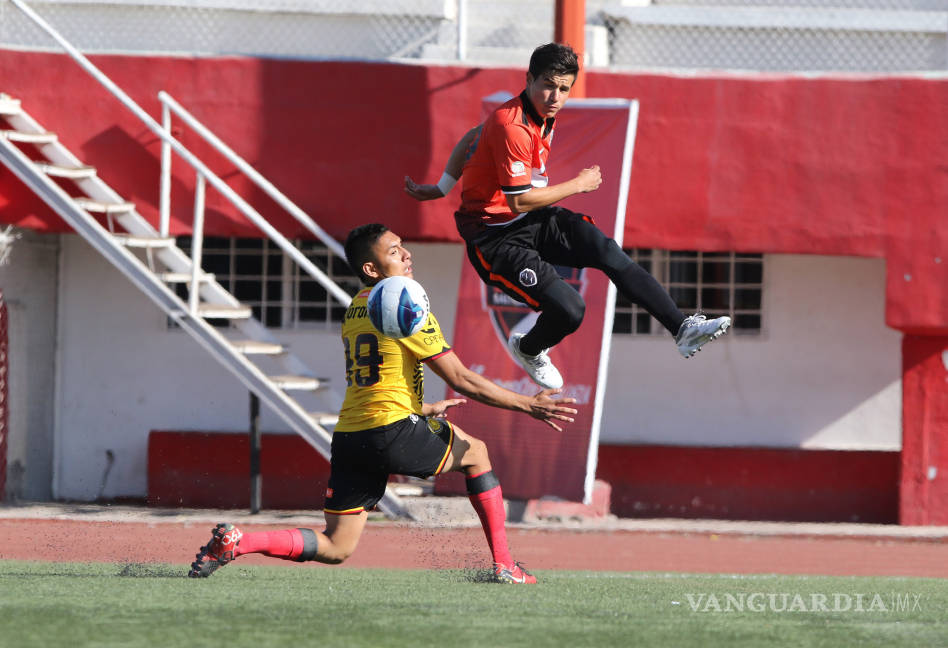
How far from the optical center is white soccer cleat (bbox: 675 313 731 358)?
7434 mm

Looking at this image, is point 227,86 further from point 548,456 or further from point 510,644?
point 510,644

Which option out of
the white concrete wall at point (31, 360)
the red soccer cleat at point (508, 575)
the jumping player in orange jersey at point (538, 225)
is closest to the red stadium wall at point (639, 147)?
the white concrete wall at point (31, 360)

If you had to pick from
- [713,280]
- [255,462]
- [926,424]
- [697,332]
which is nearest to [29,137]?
[255,462]

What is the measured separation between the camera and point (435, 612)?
6.45 metres

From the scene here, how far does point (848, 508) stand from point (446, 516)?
178 inches

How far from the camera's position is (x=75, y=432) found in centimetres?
1576

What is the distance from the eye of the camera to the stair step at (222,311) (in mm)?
13656

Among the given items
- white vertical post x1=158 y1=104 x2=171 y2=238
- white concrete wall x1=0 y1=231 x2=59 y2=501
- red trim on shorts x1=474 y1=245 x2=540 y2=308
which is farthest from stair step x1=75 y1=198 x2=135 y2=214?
red trim on shorts x1=474 y1=245 x2=540 y2=308

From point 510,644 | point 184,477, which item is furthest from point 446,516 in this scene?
point 510,644

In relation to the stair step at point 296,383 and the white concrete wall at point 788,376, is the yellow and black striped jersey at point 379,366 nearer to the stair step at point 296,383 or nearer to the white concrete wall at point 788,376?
the stair step at point 296,383

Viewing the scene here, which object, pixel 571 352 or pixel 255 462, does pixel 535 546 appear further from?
pixel 255 462

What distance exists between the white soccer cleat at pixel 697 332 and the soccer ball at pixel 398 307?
141 cm

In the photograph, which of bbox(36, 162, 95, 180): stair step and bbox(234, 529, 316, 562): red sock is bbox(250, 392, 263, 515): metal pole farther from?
bbox(234, 529, 316, 562): red sock

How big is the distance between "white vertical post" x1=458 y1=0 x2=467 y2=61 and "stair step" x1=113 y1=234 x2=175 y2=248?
130 inches
